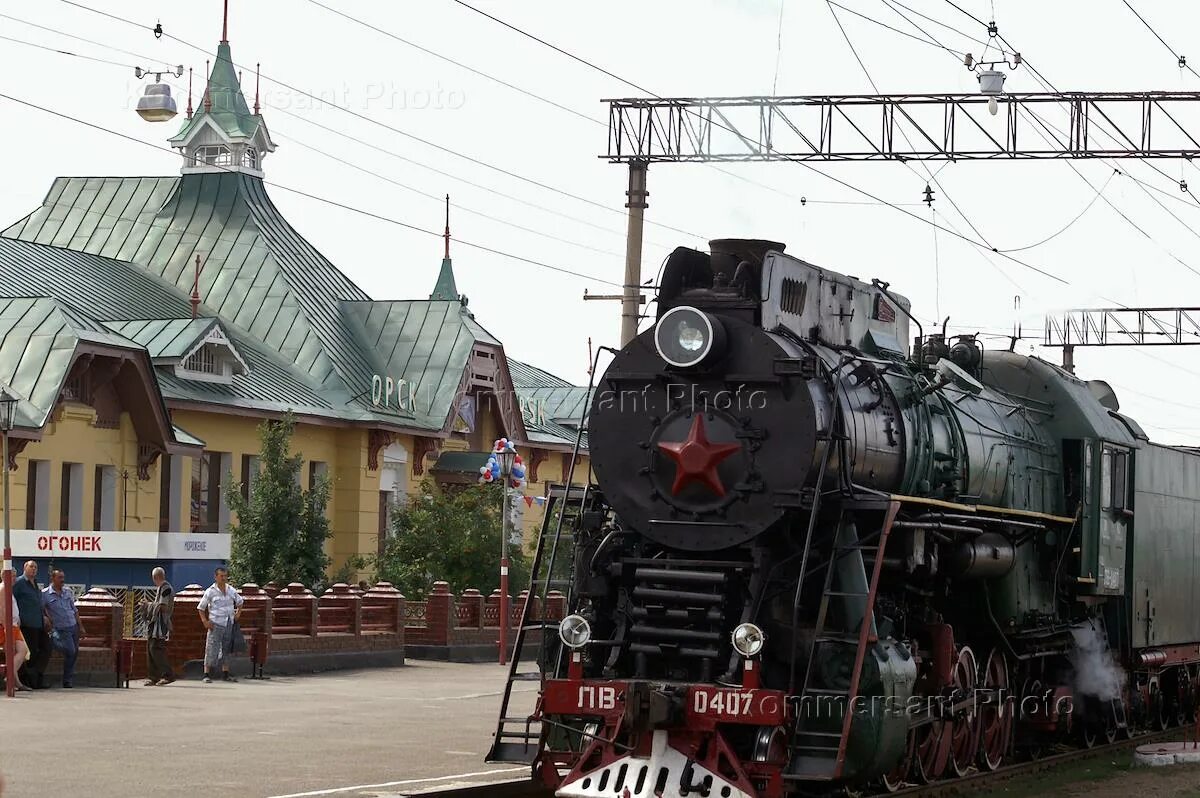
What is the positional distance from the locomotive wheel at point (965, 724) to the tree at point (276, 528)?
22050 millimetres

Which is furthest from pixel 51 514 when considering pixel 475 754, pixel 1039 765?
pixel 1039 765

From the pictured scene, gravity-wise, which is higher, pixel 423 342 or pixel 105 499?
pixel 423 342

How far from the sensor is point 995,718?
1634 centimetres

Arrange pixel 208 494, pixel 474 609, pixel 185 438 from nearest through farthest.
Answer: pixel 474 609
pixel 185 438
pixel 208 494

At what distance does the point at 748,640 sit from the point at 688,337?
2427mm

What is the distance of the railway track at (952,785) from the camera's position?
1388cm

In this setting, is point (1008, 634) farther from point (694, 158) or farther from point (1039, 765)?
point (694, 158)

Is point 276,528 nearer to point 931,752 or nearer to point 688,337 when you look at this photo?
point 931,752

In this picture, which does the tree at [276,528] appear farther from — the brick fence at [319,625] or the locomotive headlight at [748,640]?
the locomotive headlight at [748,640]

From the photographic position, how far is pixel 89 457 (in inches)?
1404

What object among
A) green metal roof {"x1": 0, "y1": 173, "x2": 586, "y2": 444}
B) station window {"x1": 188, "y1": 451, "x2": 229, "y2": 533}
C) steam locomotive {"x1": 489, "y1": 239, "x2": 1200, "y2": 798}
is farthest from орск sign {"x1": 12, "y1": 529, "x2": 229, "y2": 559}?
steam locomotive {"x1": 489, "y1": 239, "x2": 1200, "y2": 798}

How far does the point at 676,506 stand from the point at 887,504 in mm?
1588

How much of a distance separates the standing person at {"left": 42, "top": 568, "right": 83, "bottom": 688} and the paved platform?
436 mm

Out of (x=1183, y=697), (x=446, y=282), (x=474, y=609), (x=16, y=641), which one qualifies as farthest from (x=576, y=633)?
(x=446, y=282)
